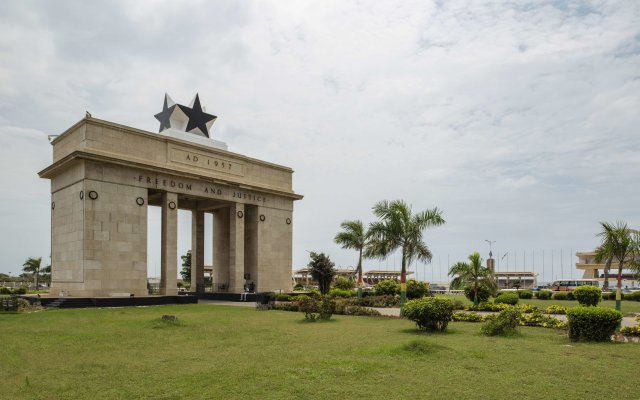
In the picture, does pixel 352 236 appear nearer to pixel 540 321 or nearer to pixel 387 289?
pixel 387 289

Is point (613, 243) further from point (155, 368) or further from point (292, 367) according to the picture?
point (155, 368)

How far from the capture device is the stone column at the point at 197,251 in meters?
38.8

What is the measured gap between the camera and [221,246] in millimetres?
40500

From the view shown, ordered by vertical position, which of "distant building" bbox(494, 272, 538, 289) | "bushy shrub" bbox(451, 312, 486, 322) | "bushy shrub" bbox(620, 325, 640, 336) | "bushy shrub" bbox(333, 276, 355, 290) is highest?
"bushy shrub" bbox(620, 325, 640, 336)

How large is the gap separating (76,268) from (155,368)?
804 inches

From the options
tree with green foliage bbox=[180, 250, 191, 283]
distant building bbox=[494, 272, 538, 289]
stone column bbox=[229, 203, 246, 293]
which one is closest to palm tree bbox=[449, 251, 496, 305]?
stone column bbox=[229, 203, 246, 293]

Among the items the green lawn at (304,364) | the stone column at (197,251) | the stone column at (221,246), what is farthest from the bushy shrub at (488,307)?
the stone column at (197,251)

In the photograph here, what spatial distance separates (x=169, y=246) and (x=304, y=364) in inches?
916

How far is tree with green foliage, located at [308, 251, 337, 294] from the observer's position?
37469 mm

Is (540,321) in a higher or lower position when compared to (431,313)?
lower

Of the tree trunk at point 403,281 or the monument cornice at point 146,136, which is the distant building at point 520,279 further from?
the tree trunk at point 403,281

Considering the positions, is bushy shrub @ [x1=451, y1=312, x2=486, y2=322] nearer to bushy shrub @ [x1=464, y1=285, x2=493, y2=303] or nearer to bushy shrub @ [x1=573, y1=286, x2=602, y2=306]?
bushy shrub @ [x1=464, y1=285, x2=493, y2=303]

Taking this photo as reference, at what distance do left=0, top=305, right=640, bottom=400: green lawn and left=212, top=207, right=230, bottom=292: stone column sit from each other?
79.3 feet

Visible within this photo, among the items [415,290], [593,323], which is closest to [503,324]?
[593,323]
